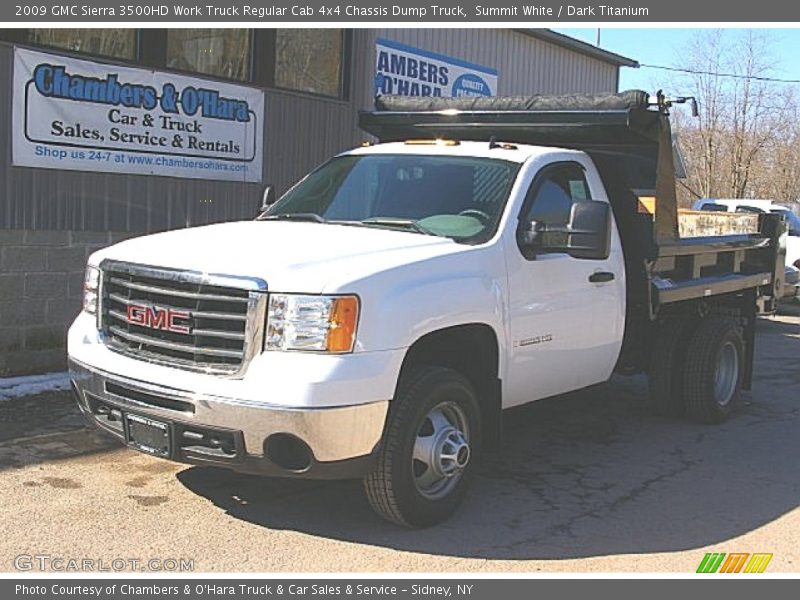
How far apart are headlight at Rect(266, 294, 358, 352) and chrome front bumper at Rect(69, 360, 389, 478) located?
0.29m

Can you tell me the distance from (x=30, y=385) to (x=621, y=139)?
5109mm

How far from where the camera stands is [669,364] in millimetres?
7793

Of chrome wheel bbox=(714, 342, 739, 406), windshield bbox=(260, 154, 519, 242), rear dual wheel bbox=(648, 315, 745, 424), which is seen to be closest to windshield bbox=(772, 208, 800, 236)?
chrome wheel bbox=(714, 342, 739, 406)

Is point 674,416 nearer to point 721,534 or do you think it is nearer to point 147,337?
point 721,534

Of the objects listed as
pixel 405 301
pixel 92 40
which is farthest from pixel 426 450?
pixel 92 40

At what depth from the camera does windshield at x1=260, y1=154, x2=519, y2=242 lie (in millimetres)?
5699

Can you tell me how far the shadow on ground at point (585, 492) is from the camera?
5.08 m

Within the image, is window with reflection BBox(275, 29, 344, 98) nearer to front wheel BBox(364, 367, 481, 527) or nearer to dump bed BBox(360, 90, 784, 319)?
dump bed BBox(360, 90, 784, 319)

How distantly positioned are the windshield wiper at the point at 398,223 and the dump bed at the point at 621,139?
4.61 feet

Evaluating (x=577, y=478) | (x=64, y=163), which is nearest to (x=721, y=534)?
(x=577, y=478)

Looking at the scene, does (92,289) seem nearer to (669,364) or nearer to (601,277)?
(601,277)

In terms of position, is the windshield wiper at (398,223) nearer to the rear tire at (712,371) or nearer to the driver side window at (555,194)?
the driver side window at (555,194)

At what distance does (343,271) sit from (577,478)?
8.29 feet

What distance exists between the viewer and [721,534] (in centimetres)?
528
